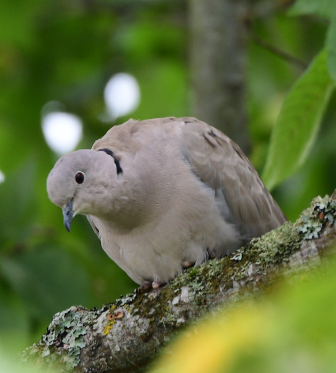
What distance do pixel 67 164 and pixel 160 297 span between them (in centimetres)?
104

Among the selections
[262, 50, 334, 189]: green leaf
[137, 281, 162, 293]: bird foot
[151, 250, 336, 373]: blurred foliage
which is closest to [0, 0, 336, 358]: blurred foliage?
[137, 281, 162, 293]: bird foot

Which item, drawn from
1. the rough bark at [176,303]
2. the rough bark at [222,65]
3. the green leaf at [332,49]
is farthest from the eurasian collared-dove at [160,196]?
the green leaf at [332,49]

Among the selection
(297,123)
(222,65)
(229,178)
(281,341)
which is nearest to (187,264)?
(229,178)

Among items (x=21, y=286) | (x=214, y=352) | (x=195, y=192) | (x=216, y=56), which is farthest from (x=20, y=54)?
(x=214, y=352)

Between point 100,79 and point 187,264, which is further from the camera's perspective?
point 100,79

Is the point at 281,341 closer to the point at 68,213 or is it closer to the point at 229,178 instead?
the point at 68,213

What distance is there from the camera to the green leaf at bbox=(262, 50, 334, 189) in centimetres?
261

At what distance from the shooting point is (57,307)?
12.7 ft

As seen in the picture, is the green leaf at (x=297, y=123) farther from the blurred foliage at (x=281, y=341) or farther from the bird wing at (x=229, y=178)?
the blurred foliage at (x=281, y=341)

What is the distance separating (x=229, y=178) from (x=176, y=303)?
1.37 metres

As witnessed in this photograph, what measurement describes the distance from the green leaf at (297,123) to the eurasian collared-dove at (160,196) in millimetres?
578

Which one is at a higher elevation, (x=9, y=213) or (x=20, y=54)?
(x=20, y=54)

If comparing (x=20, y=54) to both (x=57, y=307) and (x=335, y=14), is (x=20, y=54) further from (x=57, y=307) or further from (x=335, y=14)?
(x=335, y=14)

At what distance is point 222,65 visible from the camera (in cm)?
453
